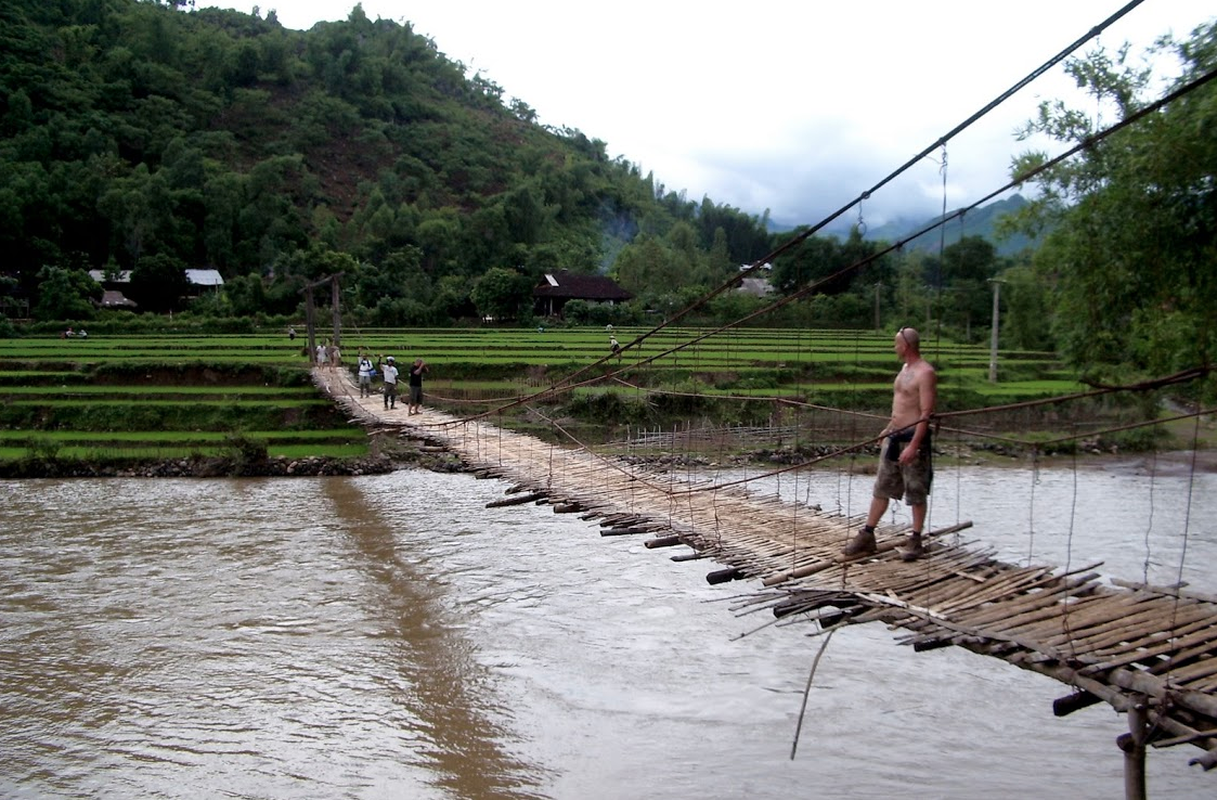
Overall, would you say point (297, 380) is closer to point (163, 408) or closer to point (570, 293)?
point (163, 408)

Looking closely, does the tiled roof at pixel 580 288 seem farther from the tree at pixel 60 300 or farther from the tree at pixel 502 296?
the tree at pixel 60 300

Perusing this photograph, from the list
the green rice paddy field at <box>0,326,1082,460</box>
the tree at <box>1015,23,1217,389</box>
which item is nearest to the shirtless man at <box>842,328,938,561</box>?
the tree at <box>1015,23,1217,389</box>

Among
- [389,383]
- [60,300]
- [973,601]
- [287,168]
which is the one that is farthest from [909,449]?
[287,168]

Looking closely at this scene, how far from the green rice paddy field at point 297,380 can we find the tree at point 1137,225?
245 centimetres

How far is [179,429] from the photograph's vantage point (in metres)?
16.5

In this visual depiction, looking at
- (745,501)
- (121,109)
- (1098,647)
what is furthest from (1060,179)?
(121,109)

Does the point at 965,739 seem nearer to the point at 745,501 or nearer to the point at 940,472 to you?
the point at 745,501

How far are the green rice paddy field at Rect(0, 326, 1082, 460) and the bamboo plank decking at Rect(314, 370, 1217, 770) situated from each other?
296 inches

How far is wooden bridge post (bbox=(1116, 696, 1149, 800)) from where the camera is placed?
2.98 m

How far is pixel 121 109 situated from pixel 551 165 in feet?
88.7

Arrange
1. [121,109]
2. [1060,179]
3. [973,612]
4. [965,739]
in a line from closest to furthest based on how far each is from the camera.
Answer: [973,612]
[965,739]
[1060,179]
[121,109]

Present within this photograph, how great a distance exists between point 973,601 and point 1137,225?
254 inches

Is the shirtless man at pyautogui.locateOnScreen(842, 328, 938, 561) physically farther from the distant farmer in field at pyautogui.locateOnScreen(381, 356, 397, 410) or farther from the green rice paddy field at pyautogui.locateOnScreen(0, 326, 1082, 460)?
the distant farmer in field at pyautogui.locateOnScreen(381, 356, 397, 410)

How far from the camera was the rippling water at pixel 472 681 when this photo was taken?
5.45m
